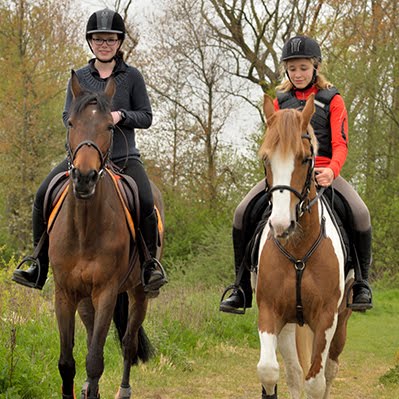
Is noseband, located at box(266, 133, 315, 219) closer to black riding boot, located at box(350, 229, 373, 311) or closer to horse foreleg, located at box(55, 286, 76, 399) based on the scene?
black riding boot, located at box(350, 229, 373, 311)

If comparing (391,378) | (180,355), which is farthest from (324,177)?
(180,355)

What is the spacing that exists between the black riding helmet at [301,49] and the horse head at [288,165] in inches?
37.6

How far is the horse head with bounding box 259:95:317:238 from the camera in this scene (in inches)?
209

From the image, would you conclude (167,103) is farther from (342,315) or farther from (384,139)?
(342,315)

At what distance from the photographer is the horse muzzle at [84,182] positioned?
589cm

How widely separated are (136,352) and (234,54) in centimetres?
2249

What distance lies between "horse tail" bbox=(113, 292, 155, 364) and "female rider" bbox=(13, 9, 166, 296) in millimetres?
815

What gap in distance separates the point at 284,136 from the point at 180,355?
6.10 metres

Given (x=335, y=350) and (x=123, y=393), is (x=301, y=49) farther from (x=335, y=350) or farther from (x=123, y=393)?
(x=123, y=393)

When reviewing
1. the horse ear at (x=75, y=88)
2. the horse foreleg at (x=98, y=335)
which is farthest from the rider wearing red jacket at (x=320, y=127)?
the horse ear at (x=75, y=88)

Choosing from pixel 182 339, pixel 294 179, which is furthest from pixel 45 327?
pixel 294 179

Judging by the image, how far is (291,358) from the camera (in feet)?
22.5

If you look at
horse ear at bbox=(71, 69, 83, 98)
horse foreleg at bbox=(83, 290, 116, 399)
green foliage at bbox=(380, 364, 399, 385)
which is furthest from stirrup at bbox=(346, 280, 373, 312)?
green foliage at bbox=(380, 364, 399, 385)

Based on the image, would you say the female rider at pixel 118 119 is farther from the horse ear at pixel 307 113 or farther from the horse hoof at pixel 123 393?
the horse ear at pixel 307 113
